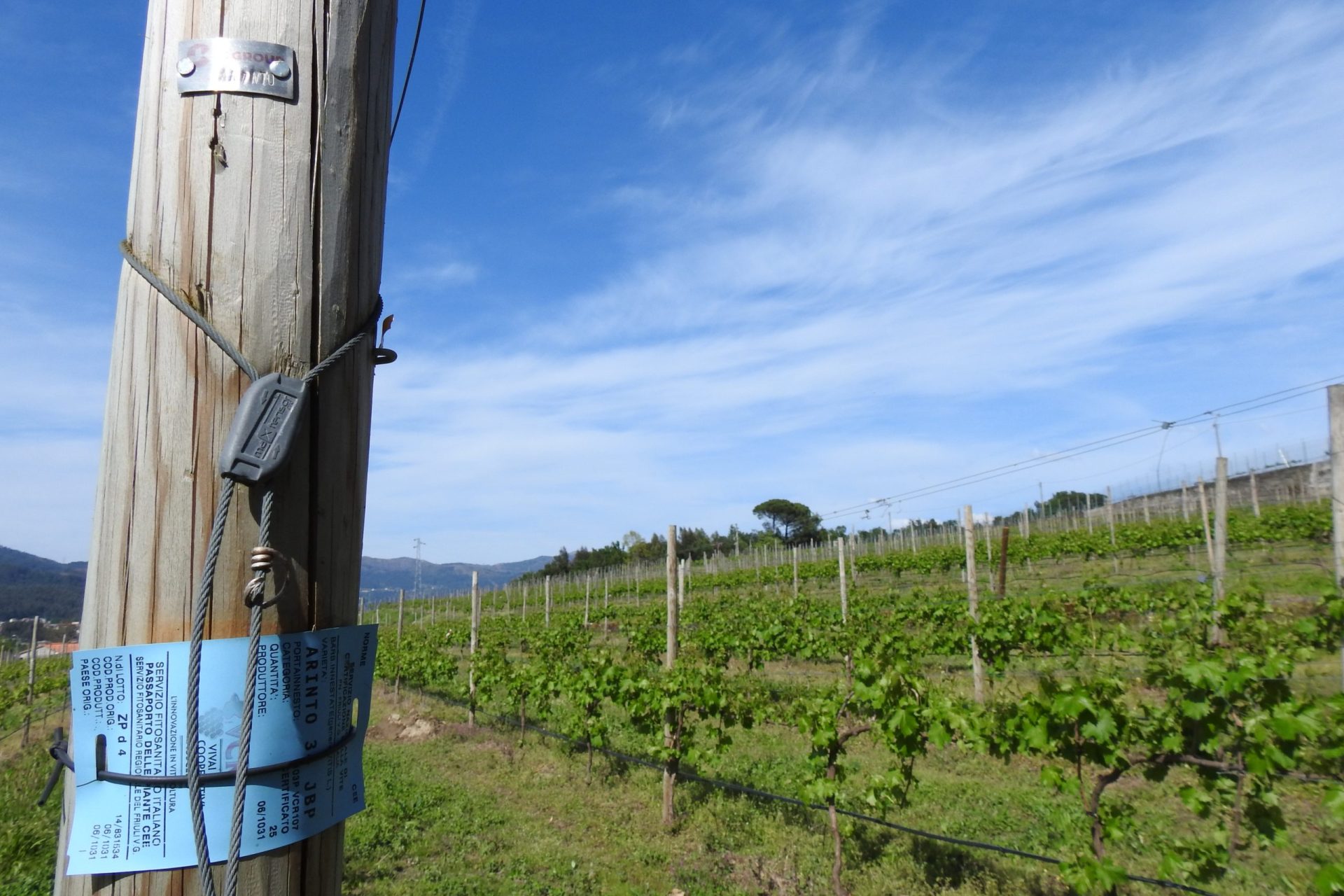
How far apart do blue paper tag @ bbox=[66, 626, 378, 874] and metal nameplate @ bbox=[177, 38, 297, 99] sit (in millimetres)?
714

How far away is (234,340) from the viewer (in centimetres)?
92

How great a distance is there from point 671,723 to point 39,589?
137 meters

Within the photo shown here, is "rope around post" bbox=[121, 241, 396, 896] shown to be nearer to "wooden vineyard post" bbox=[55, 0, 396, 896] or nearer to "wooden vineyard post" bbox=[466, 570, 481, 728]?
"wooden vineyard post" bbox=[55, 0, 396, 896]

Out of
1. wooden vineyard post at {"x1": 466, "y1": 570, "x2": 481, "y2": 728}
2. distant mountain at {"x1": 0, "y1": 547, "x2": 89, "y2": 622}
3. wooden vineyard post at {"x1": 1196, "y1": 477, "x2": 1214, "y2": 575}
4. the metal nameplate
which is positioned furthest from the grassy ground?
distant mountain at {"x1": 0, "y1": 547, "x2": 89, "y2": 622}

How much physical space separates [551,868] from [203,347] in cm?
557

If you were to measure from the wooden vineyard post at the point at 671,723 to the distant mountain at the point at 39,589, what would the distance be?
54.1 metres

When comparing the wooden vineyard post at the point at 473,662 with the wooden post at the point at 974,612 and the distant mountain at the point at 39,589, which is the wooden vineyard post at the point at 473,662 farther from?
the distant mountain at the point at 39,589

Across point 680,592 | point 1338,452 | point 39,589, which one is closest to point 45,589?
point 39,589

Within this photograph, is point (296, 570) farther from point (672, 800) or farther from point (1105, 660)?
point (1105, 660)

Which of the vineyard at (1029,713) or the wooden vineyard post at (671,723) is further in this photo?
the wooden vineyard post at (671,723)

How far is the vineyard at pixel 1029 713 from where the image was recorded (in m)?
3.61

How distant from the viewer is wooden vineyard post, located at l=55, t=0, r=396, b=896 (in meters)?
0.89

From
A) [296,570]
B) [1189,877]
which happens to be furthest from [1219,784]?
[296,570]

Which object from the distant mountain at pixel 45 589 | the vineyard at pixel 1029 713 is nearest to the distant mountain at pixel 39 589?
the distant mountain at pixel 45 589
